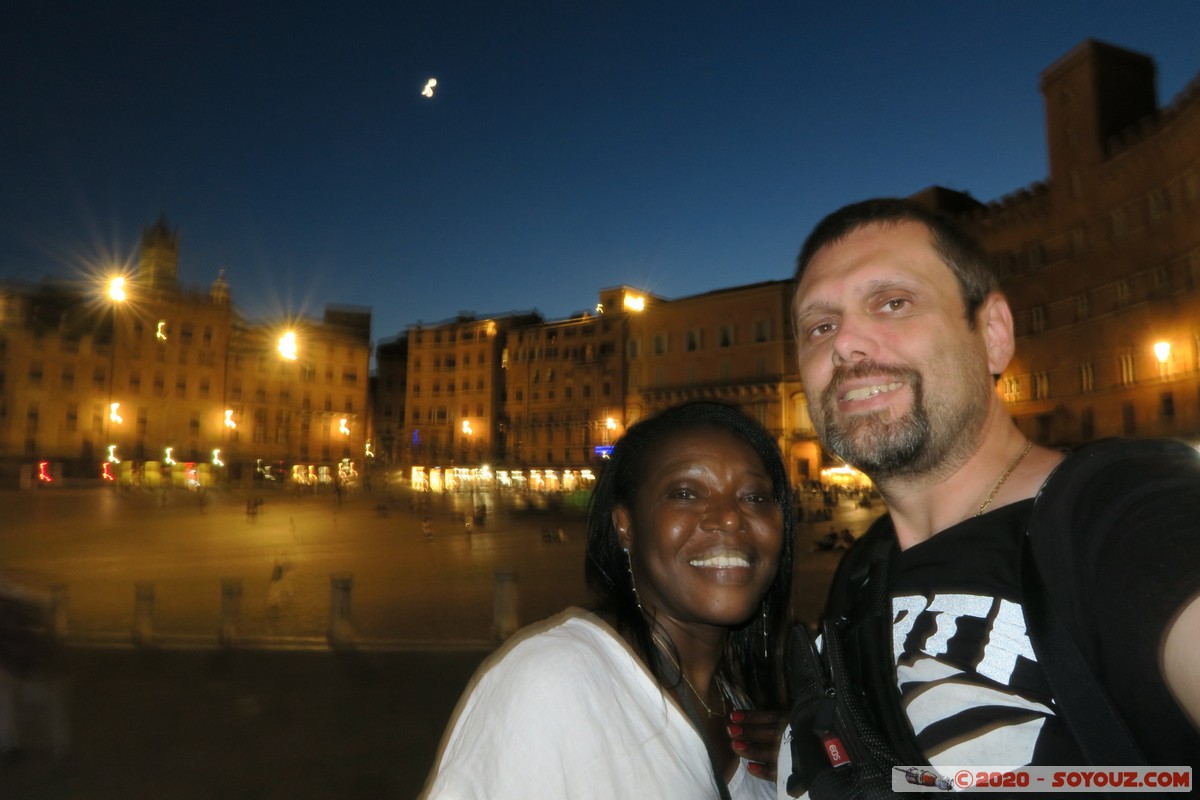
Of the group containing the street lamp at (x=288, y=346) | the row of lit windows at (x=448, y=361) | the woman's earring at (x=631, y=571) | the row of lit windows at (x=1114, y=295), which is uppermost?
the row of lit windows at (x=448, y=361)

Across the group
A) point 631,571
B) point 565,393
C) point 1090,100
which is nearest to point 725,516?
point 631,571

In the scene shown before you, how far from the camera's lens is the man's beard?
175 centimetres

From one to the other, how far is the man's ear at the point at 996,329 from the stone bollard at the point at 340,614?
10.4 meters

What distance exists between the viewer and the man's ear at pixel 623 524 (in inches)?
97.2

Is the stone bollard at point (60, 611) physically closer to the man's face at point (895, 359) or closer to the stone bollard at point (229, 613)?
the stone bollard at point (229, 613)

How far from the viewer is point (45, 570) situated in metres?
19.6

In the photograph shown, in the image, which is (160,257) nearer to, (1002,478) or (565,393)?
(565,393)

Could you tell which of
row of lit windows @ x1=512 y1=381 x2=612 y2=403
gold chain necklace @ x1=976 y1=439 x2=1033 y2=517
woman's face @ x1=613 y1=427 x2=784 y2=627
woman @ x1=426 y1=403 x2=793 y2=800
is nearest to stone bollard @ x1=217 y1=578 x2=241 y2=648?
woman @ x1=426 y1=403 x2=793 y2=800

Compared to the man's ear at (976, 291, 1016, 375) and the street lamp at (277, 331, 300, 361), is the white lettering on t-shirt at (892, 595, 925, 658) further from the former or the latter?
the street lamp at (277, 331, 300, 361)

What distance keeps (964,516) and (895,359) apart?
39 centimetres

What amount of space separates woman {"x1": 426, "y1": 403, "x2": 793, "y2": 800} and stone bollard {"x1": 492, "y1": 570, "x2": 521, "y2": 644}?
28.6 feet

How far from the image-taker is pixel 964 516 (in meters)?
1.71

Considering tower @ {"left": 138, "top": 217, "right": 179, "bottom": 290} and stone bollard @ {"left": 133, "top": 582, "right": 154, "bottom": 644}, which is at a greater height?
tower @ {"left": 138, "top": 217, "right": 179, "bottom": 290}

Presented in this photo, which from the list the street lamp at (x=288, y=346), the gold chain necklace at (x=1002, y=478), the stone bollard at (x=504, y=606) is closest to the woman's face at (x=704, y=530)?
the gold chain necklace at (x=1002, y=478)
